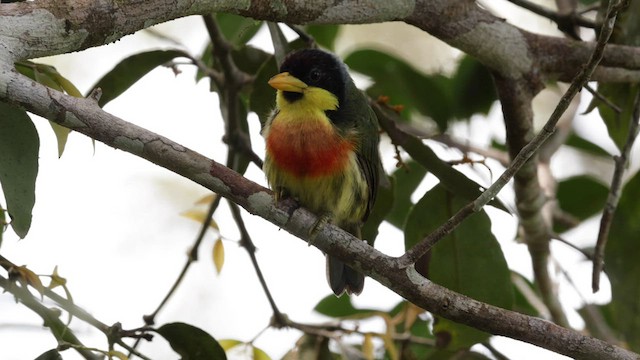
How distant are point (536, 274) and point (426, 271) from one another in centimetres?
72

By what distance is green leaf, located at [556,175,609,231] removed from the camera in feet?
12.9

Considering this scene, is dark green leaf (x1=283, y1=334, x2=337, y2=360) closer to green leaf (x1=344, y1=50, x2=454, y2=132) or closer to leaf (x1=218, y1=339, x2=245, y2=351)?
leaf (x1=218, y1=339, x2=245, y2=351)

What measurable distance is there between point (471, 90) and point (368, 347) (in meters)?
1.34

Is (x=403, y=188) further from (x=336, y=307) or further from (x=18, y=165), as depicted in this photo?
(x=18, y=165)

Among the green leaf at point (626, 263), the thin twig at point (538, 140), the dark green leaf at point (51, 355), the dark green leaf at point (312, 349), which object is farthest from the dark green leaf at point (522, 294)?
the dark green leaf at point (51, 355)

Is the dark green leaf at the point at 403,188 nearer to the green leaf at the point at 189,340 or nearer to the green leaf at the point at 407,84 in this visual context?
the green leaf at the point at 407,84

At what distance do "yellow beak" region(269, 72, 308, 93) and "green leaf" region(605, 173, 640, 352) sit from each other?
1318 mm

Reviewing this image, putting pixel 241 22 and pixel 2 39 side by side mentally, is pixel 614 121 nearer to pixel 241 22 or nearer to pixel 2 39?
pixel 241 22

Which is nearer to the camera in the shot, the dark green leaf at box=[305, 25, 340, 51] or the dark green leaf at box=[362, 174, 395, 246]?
the dark green leaf at box=[362, 174, 395, 246]

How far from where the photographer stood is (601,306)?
3908 millimetres

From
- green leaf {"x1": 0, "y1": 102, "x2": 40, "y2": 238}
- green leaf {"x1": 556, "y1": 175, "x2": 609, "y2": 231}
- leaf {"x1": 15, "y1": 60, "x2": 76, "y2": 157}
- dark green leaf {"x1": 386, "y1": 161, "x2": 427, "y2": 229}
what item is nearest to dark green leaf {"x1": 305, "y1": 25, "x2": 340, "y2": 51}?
dark green leaf {"x1": 386, "y1": 161, "x2": 427, "y2": 229}

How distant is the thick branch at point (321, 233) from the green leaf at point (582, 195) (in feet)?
5.89

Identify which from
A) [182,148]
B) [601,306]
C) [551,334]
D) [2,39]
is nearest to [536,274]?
[601,306]

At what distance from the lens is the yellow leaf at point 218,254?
3.16 metres
